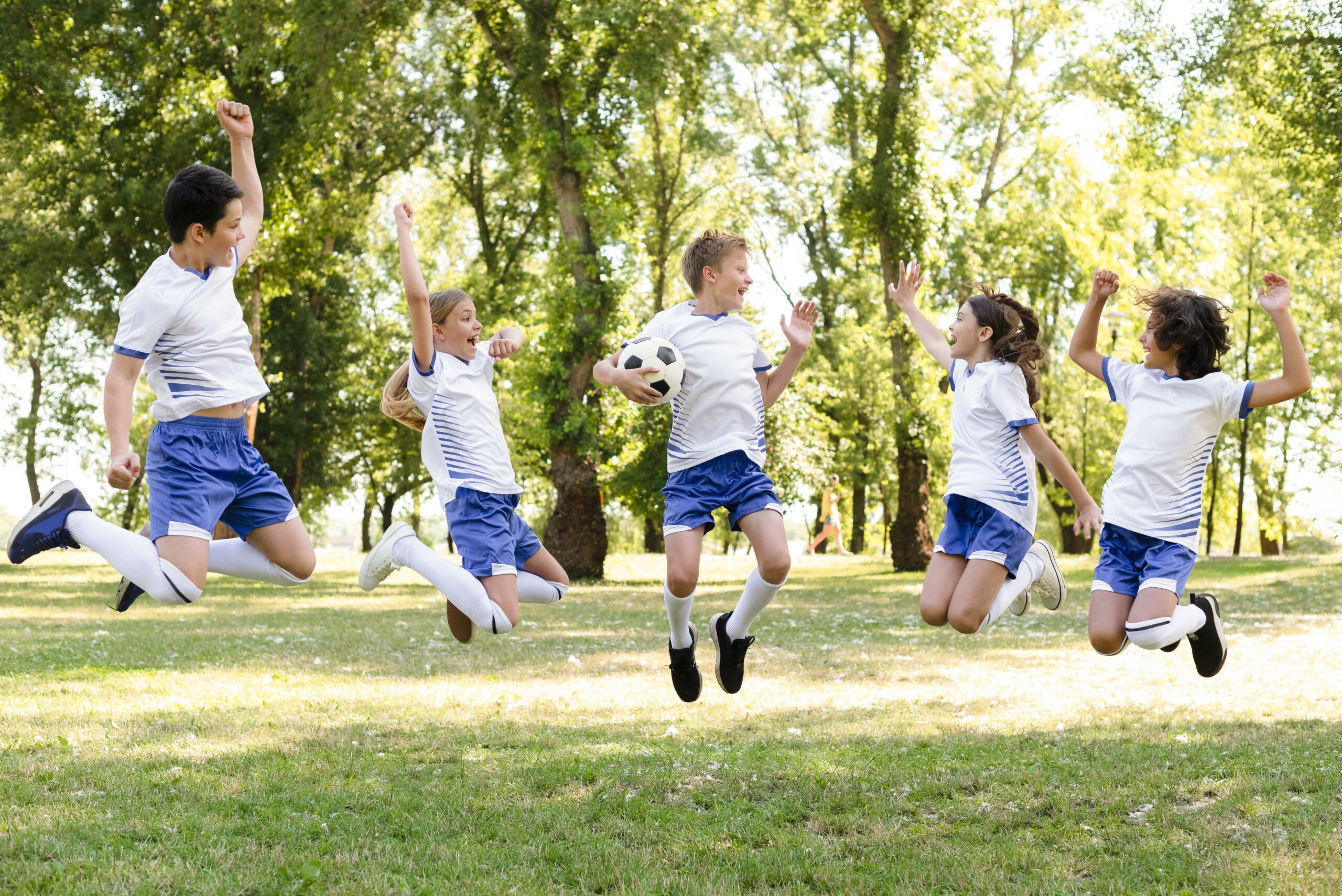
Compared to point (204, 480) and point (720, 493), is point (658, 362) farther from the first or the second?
point (204, 480)

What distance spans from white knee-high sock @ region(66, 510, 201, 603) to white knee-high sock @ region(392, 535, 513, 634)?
1.04 metres

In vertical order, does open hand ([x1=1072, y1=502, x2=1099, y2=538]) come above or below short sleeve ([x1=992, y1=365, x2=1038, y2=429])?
below

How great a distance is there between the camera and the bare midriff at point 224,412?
5.75 m

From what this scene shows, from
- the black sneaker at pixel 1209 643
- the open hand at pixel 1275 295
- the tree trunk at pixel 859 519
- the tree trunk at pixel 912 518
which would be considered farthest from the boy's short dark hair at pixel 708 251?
the tree trunk at pixel 859 519

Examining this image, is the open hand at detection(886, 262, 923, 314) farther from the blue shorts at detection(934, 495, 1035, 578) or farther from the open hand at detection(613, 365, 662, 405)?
the open hand at detection(613, 365, 662, 405)

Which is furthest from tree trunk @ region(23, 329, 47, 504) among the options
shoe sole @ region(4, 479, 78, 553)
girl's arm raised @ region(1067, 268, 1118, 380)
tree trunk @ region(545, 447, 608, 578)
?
girl's arm raised @ region(1067, 268, 1118, 380)

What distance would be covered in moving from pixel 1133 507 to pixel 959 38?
1846 centimetres

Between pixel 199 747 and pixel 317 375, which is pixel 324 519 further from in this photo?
pixel 199 747

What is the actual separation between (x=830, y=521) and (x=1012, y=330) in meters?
39.8

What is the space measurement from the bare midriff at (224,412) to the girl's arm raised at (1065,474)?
13.3 ft

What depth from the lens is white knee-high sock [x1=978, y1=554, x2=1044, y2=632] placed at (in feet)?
21.3

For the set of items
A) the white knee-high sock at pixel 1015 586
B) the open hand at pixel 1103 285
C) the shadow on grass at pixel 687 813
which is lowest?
the shadow on grass at pixel 687 813

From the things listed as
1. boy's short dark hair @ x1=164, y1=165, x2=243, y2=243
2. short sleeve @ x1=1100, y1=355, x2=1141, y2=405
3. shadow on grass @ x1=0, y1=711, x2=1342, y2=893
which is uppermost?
boy's short dark hair @ x1=164, y1=165, x2=243, y2=243

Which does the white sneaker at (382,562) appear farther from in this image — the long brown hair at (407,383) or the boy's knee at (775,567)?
the boy's knee at (775,567)
